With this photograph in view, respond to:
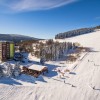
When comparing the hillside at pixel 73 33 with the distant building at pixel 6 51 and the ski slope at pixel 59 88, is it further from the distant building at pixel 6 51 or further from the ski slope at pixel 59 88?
the ski slope at pixel 59 88

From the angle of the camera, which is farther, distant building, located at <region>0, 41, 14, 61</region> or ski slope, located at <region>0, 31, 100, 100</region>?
distant building, located at <region>0, 41, 14, 61</region>

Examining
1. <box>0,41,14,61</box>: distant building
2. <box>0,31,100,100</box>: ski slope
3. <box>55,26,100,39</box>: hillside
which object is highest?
<box>55,26,100,39</box>: hillside

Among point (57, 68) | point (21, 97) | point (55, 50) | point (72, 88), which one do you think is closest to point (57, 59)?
point (55, 50)

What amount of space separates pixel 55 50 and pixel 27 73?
61.6 ft

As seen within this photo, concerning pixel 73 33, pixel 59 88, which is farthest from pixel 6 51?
pixel 73 33

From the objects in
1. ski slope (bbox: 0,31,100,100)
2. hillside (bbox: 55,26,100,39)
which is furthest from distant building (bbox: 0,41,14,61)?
hillside (bbox: 55,26,100,39)

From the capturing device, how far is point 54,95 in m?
35.7

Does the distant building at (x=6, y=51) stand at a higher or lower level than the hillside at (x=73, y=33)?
lower

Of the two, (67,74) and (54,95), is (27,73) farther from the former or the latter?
(54,95)

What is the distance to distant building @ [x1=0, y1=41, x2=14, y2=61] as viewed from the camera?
196 ft

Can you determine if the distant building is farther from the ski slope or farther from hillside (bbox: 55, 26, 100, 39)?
hillside (bbox: 55, 26, 100, 39)

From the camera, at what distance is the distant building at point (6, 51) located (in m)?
59.9

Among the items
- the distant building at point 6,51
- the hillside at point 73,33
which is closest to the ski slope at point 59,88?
the distant building at point 6,51

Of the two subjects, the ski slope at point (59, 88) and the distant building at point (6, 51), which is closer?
the ski slope at point (59, 88)
